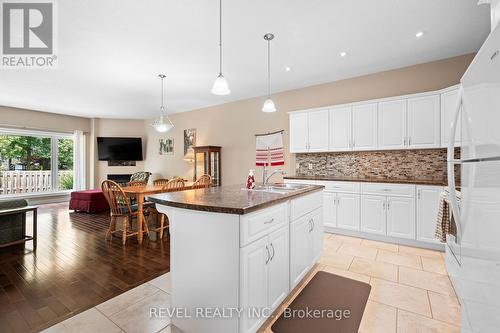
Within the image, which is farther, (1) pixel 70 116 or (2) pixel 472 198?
(1) pixel 70 116

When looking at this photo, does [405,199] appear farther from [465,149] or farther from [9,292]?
[9,292]

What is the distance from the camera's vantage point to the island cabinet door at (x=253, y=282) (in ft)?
4.53

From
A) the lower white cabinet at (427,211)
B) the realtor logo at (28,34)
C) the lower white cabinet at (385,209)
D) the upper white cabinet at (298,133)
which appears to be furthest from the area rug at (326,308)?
the realtor logo at (28,34)

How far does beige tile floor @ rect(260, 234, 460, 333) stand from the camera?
5.63ft

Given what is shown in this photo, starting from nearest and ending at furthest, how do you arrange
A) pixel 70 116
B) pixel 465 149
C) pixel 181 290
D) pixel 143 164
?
pixel 465 149, pixel 181 290, pixel 70 116, pixel 143 164

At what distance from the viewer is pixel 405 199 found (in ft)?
10.6

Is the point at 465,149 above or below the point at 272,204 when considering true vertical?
above

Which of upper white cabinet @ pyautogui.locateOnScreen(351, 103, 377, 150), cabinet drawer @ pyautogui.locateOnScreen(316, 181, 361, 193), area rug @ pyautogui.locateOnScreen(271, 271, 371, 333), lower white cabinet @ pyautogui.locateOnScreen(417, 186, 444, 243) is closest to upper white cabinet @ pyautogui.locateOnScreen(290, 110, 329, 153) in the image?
upper white cabinet @ pyautogui.locateOnScreen(351, 103, 377, 150)

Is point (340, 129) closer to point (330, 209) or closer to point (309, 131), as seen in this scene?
point (309, 131)

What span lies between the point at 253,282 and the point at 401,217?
9.28 feet

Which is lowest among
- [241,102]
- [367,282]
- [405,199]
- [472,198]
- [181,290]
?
[367,282]

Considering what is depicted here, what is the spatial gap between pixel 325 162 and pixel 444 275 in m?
2.44

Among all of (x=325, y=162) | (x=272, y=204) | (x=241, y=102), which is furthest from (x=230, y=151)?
(x=272, y=204)

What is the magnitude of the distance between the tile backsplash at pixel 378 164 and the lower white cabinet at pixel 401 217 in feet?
2.11
